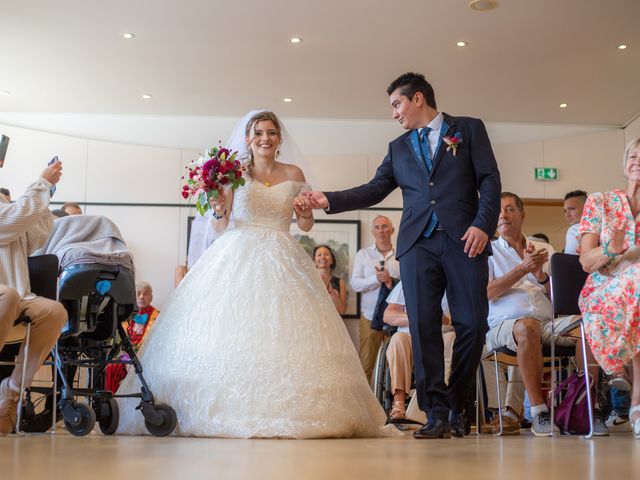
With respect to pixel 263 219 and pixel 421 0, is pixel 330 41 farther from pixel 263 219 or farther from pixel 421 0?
pixel 263 219

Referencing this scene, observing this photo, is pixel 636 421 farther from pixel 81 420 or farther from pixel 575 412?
pixel 81 420

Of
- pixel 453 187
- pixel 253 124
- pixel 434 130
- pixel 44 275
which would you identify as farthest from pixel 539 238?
pixel 44 275

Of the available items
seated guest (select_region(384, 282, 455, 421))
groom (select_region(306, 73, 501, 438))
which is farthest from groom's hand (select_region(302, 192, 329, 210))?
seated guest (select_region(384, 282, 455, 421))

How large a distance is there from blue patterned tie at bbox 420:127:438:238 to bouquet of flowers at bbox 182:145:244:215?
A: 103 centimetres

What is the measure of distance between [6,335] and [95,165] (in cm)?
613

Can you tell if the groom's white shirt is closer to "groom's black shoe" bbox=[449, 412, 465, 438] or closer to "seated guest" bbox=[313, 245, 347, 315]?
"groom's black shoe" bbox=[449, 412, 465, 438]

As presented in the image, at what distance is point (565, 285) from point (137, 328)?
4.37 metres

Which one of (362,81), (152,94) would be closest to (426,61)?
(362,81)

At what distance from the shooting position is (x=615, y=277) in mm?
3887

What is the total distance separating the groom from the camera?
3539 mm

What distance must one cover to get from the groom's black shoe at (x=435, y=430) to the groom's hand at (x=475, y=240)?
2.30 ft

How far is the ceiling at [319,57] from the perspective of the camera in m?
6.62

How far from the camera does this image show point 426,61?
7.68 m

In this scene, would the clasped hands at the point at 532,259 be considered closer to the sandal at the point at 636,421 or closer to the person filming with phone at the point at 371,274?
the sandal at the point at 636,421
